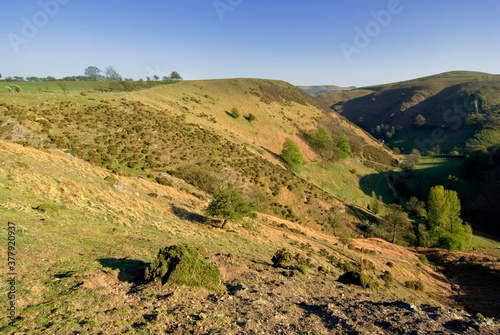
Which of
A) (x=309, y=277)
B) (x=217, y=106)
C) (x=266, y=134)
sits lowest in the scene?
(x=309, y=277)

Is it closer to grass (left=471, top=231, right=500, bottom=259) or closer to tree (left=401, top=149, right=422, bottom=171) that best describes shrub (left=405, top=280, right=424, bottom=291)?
grass (left=471, top=231, right=500, bottom=259)

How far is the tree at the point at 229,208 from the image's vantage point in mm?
24812

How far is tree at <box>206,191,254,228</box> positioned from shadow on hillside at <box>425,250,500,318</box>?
2320 centimetres

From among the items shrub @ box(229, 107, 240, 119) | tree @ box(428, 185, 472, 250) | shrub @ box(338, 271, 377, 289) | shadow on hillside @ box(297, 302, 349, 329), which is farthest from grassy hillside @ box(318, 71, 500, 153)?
shadow on hillside @ box(297, 302, 349, 329)

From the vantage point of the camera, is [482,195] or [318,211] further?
[482,195]

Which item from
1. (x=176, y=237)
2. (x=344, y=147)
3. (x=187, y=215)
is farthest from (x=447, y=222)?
(x=176, y=237)

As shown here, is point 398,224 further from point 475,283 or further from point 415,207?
point 475,283

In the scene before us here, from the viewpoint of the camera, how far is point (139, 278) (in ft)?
39.3

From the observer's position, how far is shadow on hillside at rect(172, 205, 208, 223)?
2592cm

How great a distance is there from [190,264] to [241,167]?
38321 millimetres

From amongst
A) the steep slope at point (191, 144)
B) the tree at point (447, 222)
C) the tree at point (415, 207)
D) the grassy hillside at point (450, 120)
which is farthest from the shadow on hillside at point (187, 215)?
the grassy hillside at point (450, 120)

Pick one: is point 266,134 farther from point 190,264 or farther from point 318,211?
point 190,264

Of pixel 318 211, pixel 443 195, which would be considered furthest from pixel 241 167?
pixel 443 195

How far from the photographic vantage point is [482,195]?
70.4 meters
